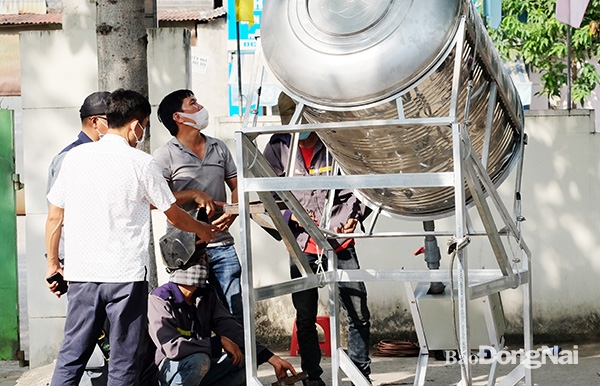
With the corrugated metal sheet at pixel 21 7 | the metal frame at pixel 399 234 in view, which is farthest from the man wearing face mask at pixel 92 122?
the corrugated metal sheet at pixel 21 7

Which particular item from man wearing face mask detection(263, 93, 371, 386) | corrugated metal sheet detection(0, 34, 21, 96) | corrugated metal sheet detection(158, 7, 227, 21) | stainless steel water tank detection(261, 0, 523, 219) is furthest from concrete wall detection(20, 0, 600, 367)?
corrugated metal sheet detection(158, 7, 227, 21)

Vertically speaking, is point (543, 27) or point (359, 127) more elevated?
point (543, 27)

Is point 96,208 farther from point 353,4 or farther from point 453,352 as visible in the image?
point 453,352

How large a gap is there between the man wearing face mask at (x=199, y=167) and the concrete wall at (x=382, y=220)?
1.39m

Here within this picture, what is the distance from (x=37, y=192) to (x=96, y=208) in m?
2.69

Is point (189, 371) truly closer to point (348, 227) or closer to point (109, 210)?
point (109, 210)

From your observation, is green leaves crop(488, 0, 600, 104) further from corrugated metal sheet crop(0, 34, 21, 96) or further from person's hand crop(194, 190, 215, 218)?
corrugated metal sheet crop(0, 34, 21, 96)

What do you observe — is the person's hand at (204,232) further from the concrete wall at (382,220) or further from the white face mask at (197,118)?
the concrete wall at (382,220)

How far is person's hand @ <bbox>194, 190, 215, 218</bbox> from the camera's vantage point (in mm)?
4766

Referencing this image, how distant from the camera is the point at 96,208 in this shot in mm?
4102

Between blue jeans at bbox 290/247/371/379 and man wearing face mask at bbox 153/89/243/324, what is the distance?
1.39 ft

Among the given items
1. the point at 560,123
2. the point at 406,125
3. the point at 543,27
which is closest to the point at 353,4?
the point at 406,125

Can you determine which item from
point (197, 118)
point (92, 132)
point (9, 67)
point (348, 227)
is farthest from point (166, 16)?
point (348, 227)

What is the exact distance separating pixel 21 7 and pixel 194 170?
15.4m
